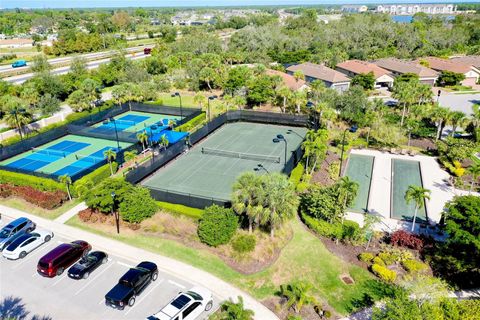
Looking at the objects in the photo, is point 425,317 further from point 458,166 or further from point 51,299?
point 458,166

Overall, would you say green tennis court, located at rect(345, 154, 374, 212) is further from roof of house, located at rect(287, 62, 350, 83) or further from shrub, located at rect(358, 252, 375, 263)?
roof of house, located at rect(287, 62, 350, 83)

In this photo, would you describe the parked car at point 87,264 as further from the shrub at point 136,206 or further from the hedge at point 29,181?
the hedge at point 29,181

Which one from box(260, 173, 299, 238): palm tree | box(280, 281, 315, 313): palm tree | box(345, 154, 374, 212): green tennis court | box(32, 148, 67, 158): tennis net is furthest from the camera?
box(32, 148, 67, 158): tennis net

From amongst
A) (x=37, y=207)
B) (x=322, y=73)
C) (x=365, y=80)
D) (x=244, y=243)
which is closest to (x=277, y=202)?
(x=244, y=243)

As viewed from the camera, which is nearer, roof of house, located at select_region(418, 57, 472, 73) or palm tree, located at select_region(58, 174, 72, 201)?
palm tree, located at select_region(58, 174, 72, 201)

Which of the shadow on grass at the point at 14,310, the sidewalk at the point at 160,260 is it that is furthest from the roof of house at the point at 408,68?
the shadow on grass at the point at 14,310

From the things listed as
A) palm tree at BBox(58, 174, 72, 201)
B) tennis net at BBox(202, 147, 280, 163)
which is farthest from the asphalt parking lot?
tennis net at BBox(202, 147, 280, 163)

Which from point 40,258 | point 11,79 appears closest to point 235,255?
point 40,258
